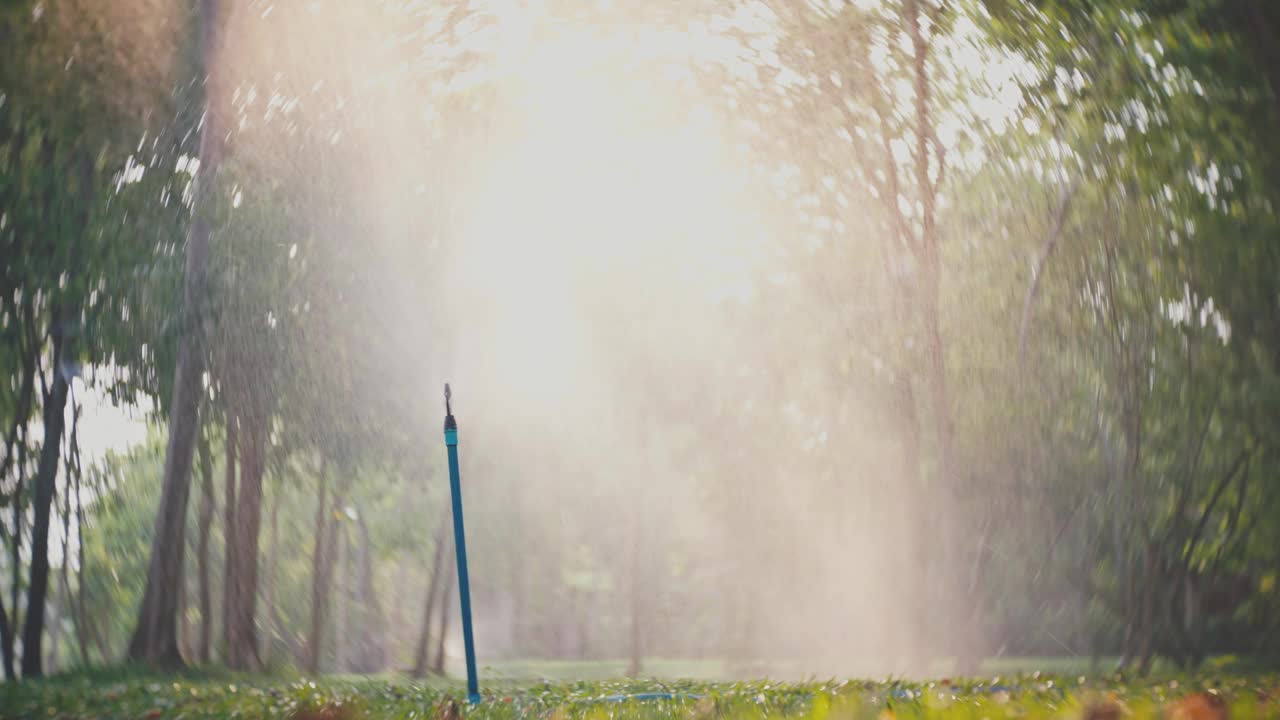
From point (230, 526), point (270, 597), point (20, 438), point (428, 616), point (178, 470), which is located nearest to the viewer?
point (178, 470)

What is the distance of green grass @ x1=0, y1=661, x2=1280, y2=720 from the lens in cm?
315

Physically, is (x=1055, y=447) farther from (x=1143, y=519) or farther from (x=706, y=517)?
(x=706, y=517)

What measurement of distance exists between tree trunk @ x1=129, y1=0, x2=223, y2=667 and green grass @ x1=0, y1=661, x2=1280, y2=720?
86cm

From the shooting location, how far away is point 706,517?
132 feet

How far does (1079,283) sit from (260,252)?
12167 mm

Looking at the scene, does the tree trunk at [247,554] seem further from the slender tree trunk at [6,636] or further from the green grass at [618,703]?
the slender tree trunk at [6,636]

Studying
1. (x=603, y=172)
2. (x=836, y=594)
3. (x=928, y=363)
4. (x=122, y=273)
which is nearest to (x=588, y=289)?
(x=603, y=172)

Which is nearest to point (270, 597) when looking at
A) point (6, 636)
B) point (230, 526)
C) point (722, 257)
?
point (230, 526)

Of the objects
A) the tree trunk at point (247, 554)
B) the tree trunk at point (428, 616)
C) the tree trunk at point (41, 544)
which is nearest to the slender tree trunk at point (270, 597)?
the tree trunk at point (247, 554)

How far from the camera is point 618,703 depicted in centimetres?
638

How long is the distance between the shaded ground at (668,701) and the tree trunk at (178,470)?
0.93 meters

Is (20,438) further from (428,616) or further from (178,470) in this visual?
(428,616)

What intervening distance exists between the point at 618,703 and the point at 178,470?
9182 millimetres

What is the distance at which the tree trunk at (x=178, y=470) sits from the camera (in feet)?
43.4
